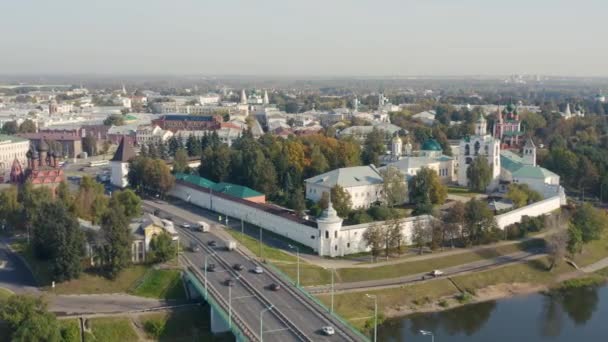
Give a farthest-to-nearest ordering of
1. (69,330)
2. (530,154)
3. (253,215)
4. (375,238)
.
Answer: (530,154) < (253,215) < (375,238) < (69,330)

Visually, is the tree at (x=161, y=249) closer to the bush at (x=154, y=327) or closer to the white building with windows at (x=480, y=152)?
the bush at (x=154, y=327)

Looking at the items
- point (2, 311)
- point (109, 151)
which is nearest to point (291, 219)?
point (2, 311)

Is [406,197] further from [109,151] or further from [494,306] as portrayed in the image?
[109,151]

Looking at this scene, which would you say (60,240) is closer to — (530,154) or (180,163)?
(180,163)

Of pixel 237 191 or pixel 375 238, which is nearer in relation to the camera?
pixel 375 238

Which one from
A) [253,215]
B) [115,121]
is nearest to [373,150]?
[253,215]

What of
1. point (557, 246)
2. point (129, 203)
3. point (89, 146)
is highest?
point (129, 203)
